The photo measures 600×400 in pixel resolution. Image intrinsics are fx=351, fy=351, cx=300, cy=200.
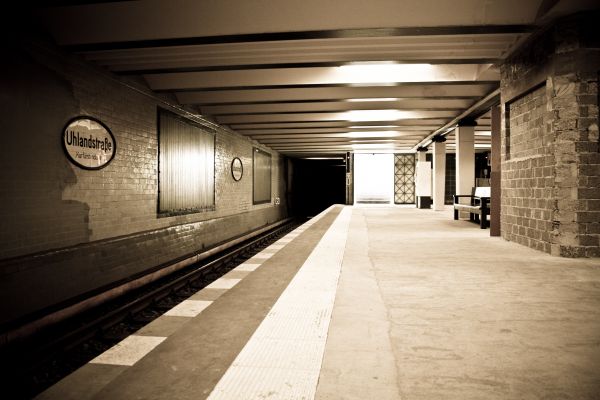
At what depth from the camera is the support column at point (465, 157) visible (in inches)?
440

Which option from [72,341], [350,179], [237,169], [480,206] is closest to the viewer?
[72,341]

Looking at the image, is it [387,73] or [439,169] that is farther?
[439,169]

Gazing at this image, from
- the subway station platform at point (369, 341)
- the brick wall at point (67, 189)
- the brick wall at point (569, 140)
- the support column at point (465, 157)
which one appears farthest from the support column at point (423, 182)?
the subway station platform at point (369, 341)

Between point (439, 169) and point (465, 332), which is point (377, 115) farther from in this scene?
point (465, 332)

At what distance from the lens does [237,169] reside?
12391mm

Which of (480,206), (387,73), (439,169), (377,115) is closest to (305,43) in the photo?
(387,73)

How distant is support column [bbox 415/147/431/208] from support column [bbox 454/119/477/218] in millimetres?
6289

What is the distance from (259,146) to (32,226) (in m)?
11.5

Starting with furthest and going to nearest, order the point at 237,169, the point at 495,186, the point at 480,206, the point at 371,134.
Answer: the point at 371,134 → the point at 237,169 → the point at 480,206 → the point at 495,186

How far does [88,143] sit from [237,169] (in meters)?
7.01

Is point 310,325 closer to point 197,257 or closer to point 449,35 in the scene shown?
point 449,35

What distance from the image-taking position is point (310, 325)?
241cm

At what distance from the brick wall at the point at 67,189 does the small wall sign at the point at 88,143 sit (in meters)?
0.10

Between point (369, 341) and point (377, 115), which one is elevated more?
point (377, 115)
